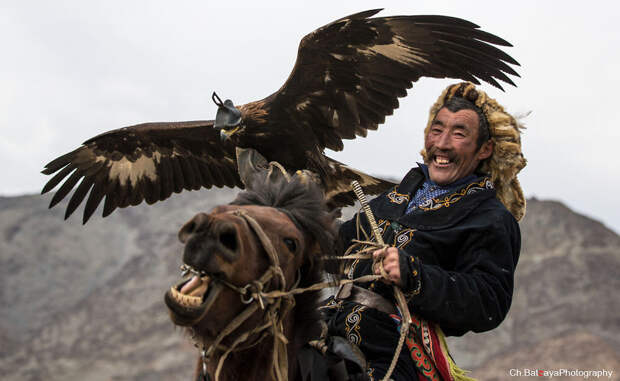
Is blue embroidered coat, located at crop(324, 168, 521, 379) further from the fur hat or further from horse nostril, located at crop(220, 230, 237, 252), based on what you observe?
horse nostril, located at crop(220, 230, 237, 252)

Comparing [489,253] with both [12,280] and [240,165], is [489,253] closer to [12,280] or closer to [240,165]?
[240,165]

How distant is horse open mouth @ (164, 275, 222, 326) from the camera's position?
1468 mm

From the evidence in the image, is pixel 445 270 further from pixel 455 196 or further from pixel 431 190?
pixel 431 190

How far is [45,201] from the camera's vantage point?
31.2m

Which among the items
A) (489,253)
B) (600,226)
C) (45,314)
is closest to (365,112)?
(489,253)

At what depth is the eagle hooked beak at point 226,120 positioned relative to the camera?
3633mm

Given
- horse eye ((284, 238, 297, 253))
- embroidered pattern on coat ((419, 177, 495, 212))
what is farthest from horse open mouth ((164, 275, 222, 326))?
embroidered pattern on coat ((419, 177, 495, 212))

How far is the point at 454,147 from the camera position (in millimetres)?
2643

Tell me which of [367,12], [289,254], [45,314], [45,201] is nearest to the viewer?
[289,254]

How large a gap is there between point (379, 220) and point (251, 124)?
140cm

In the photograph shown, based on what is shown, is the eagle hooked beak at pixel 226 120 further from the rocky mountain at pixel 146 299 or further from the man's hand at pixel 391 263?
the rocky mountain at pixel 146 299

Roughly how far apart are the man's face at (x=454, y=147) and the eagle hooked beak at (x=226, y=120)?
4.41 feet

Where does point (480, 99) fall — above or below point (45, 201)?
below

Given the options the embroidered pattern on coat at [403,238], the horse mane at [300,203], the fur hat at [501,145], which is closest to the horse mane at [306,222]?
the horse mane at [300,203]
